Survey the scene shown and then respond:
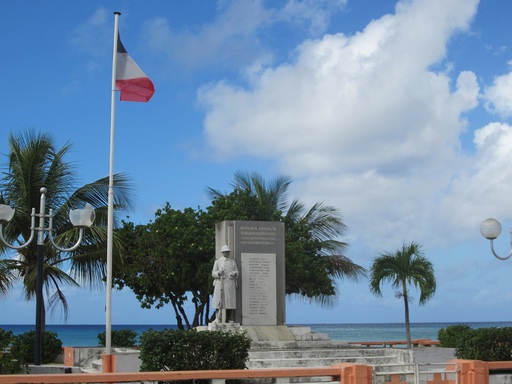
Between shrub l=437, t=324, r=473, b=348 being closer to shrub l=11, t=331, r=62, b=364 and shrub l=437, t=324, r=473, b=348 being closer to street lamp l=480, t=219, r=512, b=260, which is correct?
street lamp l=480, t=219, r=512, b=260

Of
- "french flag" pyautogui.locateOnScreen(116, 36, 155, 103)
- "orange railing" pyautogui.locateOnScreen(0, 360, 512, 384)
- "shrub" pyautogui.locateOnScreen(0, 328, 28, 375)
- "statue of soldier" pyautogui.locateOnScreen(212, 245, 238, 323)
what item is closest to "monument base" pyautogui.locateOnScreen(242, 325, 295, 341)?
"statue of soldier" pyautogui.locateOnScreen(212, 245, 238, 323)

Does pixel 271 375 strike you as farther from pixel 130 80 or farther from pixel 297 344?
pixel 130 80

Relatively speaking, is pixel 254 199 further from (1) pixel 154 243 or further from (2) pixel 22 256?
(2) pixel 22 256

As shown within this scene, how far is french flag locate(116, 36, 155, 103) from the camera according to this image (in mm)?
17312

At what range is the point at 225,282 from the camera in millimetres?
18234

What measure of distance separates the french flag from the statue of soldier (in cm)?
409

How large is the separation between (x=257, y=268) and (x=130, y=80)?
553 cm

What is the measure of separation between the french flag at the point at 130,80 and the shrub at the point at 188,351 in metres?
7.17

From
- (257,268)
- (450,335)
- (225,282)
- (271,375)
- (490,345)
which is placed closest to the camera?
(271,375)

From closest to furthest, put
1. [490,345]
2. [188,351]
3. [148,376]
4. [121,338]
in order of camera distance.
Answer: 1. [148,376]
2. [188,351]
3. [490,345]
4. [121,338]

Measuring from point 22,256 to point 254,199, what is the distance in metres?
9.74

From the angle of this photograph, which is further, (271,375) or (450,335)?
(450,335)

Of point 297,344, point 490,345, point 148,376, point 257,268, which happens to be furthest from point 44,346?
point 148,376

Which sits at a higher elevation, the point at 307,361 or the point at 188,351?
the point at 188,351
